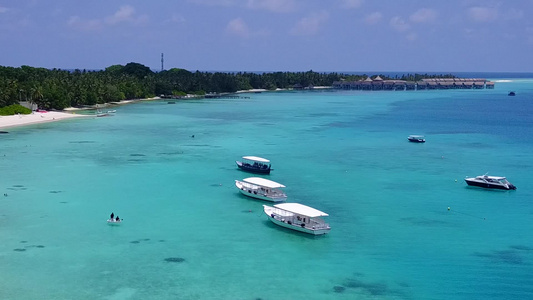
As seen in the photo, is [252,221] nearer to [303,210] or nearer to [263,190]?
[303,210]

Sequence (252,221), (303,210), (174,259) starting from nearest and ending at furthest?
1. (174,259)
2. (303,210)
3. (252,221)

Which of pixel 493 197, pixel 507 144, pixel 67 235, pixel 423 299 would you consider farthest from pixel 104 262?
pixel 507 144

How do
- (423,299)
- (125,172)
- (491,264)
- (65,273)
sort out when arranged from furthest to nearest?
(125,172)
(491,264)
(65,273)
(423,299)

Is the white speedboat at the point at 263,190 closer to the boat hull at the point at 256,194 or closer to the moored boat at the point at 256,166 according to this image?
the boat hull at the point at 256,194

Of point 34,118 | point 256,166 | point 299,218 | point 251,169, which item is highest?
point 34,118

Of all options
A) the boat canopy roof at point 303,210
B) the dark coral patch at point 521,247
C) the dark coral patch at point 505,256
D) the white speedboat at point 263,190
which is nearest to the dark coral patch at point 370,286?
the boat canopy roof at point 303,210

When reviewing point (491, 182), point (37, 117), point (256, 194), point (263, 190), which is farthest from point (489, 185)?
point (37, 117)

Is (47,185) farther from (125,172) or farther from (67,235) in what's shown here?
(67,235)

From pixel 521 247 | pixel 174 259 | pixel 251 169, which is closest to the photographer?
pixel 174 259
